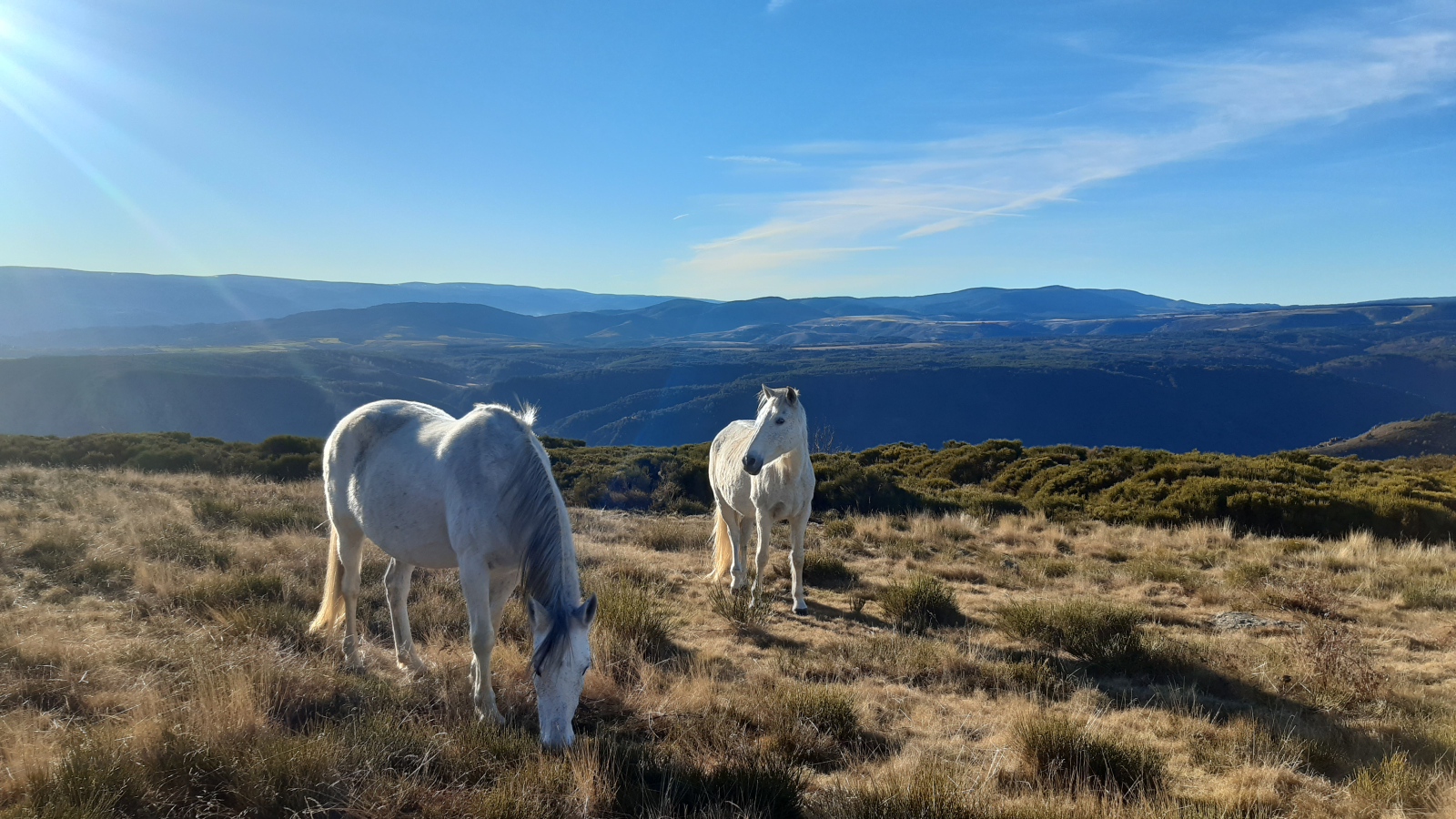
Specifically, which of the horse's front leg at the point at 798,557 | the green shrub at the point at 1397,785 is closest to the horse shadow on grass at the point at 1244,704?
the green shrub at the point at 1397,785

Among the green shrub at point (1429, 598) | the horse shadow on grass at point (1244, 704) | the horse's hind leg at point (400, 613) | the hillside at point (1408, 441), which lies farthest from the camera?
the hillside at point (1408, 441)

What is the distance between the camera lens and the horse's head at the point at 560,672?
349 cm

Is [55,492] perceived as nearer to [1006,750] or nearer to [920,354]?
[1006,750]

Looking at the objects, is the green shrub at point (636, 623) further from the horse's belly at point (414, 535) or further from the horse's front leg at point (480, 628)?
the horse's belly at point (414, 535)

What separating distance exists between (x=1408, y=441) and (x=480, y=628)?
55.7 metres

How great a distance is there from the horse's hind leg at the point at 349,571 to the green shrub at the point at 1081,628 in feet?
19.1

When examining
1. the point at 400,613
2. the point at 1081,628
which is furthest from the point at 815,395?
the point at 400,613

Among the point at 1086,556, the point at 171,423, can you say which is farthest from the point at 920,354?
the point at 1086,556

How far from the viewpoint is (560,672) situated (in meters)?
3.50

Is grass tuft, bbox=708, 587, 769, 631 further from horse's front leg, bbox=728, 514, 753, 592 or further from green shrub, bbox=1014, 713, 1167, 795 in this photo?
green shrub, bbox=1014, 713, 1167, 795

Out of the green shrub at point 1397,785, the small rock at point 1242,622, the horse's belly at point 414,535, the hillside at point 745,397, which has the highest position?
the horse's belly at point 414,535

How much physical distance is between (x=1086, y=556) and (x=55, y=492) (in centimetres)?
1663

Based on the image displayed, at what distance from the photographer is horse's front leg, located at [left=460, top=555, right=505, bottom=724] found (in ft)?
13.1

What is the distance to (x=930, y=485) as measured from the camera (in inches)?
728
